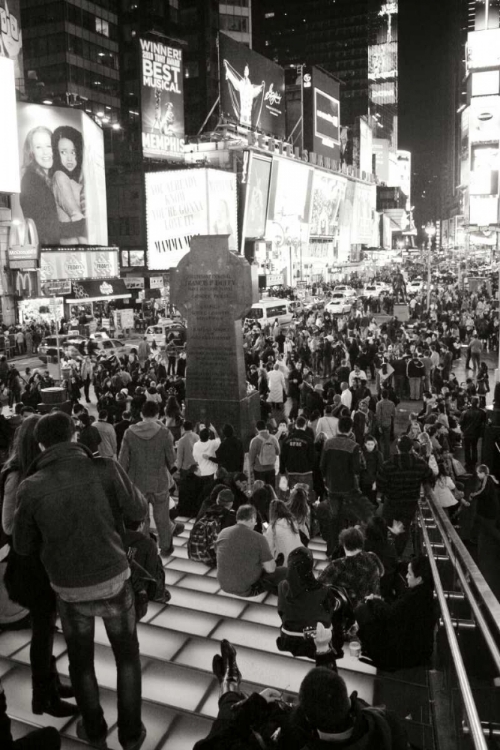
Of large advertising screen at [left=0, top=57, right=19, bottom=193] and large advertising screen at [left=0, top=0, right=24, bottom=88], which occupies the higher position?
large advertising screen at [left=0, top=0, right=24, bottom=88]

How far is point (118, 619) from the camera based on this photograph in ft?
11.9

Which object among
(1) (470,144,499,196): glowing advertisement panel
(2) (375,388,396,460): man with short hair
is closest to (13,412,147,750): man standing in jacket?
(2) (375,388,396,460): man with short hair

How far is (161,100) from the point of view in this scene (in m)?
51.3

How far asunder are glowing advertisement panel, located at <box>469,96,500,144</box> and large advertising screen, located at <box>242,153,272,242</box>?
3101cm

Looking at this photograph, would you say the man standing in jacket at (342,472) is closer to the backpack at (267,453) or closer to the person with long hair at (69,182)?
the backpack at (267,453)

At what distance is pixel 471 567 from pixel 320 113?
88.9 metres

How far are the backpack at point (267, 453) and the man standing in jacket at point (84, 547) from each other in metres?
5.81

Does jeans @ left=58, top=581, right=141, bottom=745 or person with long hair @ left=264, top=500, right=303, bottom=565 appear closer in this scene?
jeans @ left=58, top=581, right=141, bottom=745

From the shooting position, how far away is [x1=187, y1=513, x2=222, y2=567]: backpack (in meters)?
6.79

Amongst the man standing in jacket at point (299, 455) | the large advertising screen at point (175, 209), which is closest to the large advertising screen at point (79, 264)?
the large advertising screen at point (175, 209)

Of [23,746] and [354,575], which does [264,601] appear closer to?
[354,575]

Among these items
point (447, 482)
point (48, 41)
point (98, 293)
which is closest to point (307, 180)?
point (48, 41)

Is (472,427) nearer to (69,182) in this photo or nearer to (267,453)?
(267,453)

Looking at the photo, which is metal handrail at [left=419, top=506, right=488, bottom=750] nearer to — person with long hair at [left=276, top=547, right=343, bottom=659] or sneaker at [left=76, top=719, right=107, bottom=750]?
person with long hair at [left=276, top=547, right=343, bottom=659]
